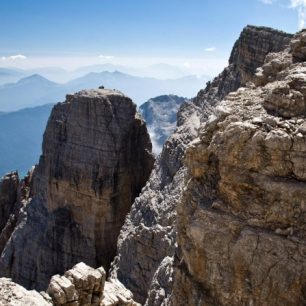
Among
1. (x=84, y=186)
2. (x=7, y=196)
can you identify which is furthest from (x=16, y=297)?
(x=7, y=196)

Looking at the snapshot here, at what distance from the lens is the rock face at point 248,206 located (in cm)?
1499

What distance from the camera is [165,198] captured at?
38.4 m

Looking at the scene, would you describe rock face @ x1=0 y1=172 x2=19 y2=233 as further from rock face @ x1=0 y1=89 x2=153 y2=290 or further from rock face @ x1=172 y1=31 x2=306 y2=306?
rock face @ x1=172 y1=31 x2=306 y2=306

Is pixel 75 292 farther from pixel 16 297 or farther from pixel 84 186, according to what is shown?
pixel 84 186

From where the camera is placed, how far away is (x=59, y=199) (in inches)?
2271

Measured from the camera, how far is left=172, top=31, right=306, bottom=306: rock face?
49.2 ft

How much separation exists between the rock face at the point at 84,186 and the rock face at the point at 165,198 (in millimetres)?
8575

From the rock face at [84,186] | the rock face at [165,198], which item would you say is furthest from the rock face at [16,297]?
the rock face at [84,186]

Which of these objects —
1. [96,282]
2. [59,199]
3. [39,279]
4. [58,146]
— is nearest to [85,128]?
[58,146]

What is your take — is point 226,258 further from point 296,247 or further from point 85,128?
point 85,128

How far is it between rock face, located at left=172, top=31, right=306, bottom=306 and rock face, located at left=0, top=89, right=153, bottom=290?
37359 mm

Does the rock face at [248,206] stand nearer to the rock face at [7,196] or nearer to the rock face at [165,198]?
the rock face at [165,198]

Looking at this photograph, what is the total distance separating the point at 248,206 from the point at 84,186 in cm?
4080

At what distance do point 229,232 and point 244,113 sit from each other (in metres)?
4.02
